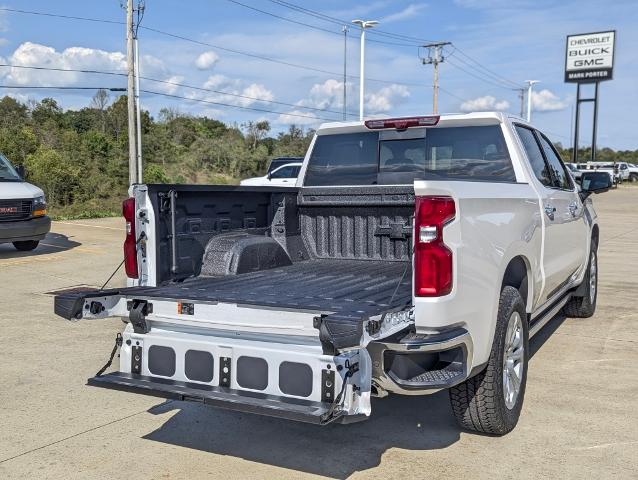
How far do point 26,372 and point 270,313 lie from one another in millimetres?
3048

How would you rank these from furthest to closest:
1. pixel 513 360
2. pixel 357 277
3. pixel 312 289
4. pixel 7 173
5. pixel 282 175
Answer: pixel 282 175, pixel 7 173, pixel 357 277, pixel 513 360, pixel 312 289

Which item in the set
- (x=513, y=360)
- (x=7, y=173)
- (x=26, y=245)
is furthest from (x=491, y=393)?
(x=7, y=173)

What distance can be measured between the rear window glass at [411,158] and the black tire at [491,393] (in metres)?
1.16

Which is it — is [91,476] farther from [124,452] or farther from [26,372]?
[26,372]

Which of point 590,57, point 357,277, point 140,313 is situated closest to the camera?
point 140,313

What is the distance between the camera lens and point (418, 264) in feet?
10.9

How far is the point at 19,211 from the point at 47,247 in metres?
1.69

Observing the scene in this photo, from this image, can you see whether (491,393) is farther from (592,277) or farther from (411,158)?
(592,277)

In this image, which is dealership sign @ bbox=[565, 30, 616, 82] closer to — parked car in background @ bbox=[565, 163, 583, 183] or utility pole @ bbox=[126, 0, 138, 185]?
parked car in background @ bbox=[565, 163, 583, 183]

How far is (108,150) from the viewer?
4478cm

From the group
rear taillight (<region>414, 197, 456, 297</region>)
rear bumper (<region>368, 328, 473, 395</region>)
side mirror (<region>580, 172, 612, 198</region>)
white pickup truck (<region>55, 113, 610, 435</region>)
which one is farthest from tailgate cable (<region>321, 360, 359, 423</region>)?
side mirror (<region>580, 172, 612, 198</region>)

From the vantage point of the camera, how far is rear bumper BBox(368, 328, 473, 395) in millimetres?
3262

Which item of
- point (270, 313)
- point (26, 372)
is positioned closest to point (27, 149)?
point (26, 372)

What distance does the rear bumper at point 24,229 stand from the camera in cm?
1189
